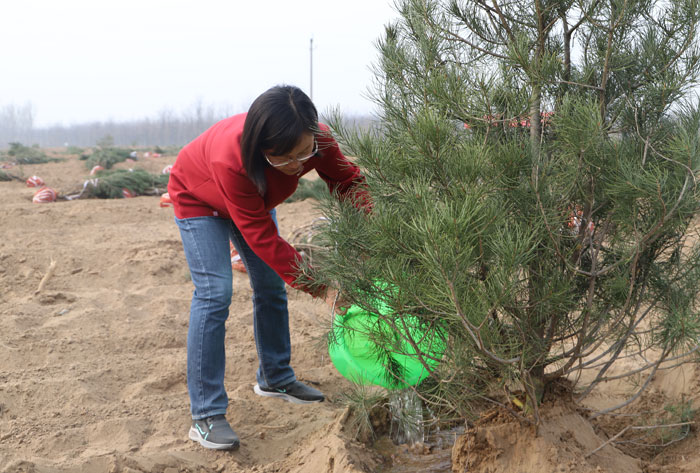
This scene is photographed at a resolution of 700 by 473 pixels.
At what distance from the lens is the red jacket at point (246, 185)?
2.20 m

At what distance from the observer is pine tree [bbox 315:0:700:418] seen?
1.48 meters

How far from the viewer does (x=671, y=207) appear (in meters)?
1.48

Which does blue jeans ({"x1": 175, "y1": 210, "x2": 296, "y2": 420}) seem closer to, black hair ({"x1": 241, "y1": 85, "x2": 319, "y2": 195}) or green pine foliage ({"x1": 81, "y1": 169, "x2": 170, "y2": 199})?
black hair ({"x1": 241, "y1": 85, "x2": 319, "y2": 195})

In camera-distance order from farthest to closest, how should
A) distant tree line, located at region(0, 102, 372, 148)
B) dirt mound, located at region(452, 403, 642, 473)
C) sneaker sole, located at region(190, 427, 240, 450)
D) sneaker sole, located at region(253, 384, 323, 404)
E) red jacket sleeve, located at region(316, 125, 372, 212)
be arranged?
distant tree line, located at region(0, 102, 372, 148), sneaker sole, located at region(253, 384, 323, 404), sneaker sole, located at region(190, 427, 240, 450), red jacket sleeve, located at region(316, 125, 372, 212), dirt mound, located at region(452, 403, 642, 473)

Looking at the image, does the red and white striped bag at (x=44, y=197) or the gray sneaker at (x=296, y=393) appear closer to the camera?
the gray sneaker at (x=296, y=393)

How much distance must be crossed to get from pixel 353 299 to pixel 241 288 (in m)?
3.03

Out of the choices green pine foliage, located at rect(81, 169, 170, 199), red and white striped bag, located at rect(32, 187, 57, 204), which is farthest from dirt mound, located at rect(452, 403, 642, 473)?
green pine foliage, located at rect(81, 169, 170, 199)

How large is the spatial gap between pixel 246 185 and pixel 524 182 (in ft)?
3.64

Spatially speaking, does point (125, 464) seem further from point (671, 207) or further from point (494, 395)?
point (671, 207)

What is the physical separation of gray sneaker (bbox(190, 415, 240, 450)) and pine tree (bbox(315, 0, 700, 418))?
1038mm

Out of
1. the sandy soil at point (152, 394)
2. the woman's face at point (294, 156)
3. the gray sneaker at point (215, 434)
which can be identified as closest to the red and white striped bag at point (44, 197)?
the sandy soil at point (152, 394)

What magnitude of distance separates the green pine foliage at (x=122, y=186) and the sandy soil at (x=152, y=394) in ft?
12.7

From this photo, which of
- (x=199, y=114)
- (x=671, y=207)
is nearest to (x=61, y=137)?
(x=199, y=114)

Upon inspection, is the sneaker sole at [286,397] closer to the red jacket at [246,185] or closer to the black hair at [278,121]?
the red jacket at [246,185]
